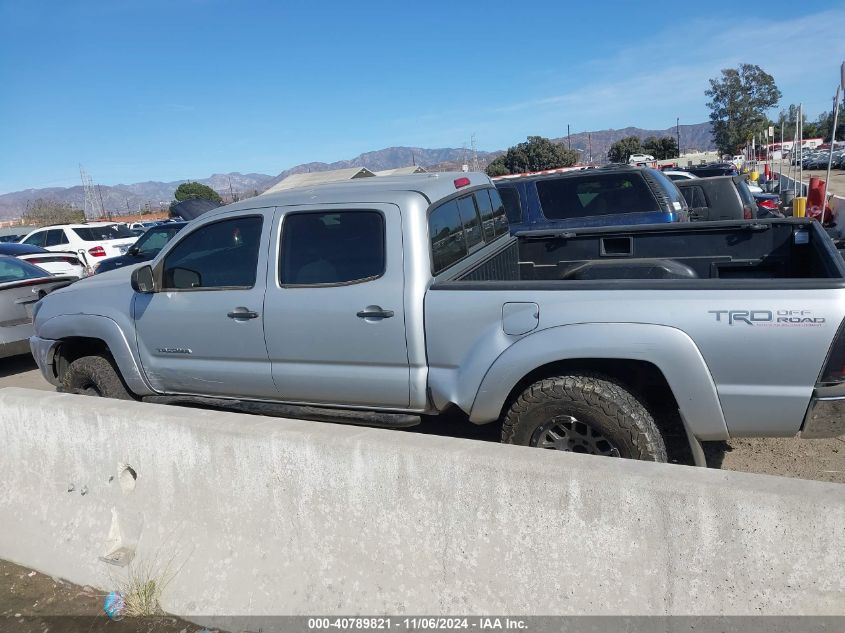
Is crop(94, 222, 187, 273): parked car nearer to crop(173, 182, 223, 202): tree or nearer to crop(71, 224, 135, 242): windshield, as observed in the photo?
crop(71, 224, 135, 242): windshield

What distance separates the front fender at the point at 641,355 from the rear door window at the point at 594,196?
221 inches

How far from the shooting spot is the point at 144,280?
4.55 meters

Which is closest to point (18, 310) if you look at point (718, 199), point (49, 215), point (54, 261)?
point (54, 261)

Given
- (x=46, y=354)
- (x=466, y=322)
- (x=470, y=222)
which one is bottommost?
(x=46, y=354)

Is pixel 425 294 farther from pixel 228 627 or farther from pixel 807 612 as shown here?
pixel 807 612

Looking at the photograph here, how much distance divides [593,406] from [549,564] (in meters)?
1.09

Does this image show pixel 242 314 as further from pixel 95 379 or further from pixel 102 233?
pixel 102 233

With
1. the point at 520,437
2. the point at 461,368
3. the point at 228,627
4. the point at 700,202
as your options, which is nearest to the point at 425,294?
the point at 461,368

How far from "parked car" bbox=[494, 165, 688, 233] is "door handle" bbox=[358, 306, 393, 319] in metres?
5.30

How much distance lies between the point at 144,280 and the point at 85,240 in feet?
48.2

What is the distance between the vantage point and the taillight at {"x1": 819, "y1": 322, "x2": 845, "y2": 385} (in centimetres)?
293

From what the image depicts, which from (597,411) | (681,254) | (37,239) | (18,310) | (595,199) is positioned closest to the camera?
(597,411)

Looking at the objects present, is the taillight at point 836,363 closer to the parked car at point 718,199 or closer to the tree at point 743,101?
the parked car at point 718,199

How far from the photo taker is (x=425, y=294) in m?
3.77
